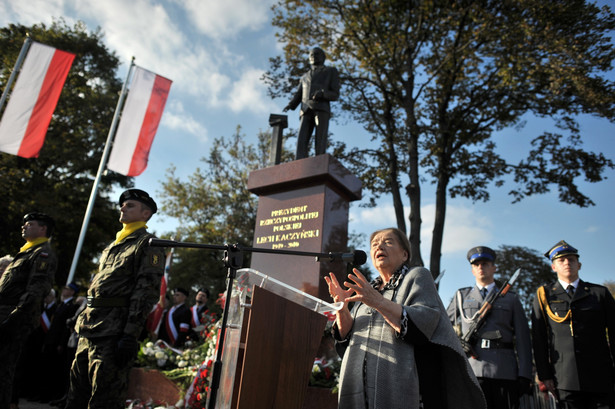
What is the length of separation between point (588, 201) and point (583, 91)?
14.5 ft

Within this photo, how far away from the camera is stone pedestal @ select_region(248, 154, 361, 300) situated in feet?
18.2

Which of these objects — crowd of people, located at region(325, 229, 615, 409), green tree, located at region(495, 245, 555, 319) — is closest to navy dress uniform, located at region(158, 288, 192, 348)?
crowd of people, located at region(325, 229, 615, 409)

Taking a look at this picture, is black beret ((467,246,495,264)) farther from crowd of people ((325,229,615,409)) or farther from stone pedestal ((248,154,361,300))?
stone pedestal ((248,154,361,300))

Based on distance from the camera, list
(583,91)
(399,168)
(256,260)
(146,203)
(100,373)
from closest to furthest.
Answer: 1. (100,373)
2. (146,203)
3. (256,260)
4. (583,91)
5. (399,168)

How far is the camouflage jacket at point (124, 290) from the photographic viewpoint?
10.4 feet

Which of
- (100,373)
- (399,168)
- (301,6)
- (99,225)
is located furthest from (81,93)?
(100,373)

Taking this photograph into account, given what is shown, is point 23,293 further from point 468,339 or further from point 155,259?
point 468,339

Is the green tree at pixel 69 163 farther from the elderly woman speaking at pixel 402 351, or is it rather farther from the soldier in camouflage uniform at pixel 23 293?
the elderly woman speaking at pixel 402 351

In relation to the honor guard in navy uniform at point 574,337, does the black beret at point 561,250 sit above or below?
above

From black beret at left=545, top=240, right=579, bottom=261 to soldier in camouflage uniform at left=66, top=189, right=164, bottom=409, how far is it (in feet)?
11.8

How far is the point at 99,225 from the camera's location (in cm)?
2291

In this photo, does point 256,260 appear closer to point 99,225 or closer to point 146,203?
point 146,203

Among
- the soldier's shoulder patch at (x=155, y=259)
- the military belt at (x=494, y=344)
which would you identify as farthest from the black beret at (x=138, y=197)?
the military belt at (x=494, y=344)

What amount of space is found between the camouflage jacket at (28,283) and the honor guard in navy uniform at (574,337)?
4847 millimetres
